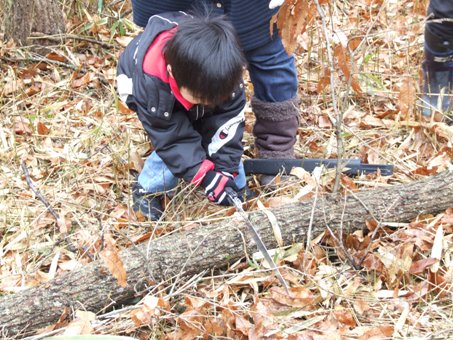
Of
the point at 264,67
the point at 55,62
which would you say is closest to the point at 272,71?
the point at 264,67

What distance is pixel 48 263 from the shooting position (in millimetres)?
2396

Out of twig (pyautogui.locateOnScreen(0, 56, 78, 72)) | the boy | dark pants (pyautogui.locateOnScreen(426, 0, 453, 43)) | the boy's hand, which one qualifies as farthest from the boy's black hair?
twig (pyautogui.locateOnScreen(0, 56, 78, 72))

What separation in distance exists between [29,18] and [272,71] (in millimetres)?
1705

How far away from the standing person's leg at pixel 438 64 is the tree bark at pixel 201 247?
0.80 meters

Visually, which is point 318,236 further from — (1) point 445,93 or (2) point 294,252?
(1) point 445,93

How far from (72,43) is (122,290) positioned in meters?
2.18

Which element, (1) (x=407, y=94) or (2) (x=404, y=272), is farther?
(1) (x=407, y=94)

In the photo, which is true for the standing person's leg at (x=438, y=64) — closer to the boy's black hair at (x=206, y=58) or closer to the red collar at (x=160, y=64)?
the boy's black hair at (x=206, y=58)

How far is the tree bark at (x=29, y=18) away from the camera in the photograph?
11.8ft

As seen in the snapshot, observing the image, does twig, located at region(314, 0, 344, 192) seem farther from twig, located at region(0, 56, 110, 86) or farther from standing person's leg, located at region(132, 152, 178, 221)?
twig, located at region(0, 56, 110, 86)

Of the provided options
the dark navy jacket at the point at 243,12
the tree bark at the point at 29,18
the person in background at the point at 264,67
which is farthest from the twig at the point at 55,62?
the dark navy jacket at the point at 243,12

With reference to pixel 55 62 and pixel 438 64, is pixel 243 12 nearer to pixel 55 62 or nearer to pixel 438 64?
pixel 438 64

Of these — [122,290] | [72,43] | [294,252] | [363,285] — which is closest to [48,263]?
[122,290]

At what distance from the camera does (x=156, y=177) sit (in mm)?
2635
